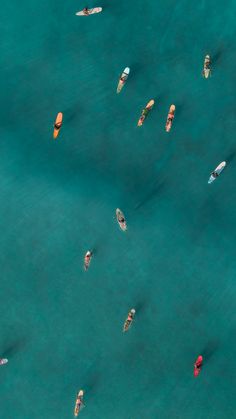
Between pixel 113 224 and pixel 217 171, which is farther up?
pixel 113 224

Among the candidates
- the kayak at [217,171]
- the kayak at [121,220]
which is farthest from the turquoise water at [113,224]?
the kayak at [217,171]

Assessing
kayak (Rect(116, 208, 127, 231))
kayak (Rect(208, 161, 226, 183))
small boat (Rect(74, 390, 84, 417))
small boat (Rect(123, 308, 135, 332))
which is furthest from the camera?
kayak (Rect(208, 161, 226, 183))

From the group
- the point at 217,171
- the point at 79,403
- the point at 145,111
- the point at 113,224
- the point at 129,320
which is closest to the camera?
the point at 79,403

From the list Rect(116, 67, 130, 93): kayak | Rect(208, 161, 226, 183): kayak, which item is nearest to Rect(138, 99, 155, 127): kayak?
Rect(116, 67, 130, 93): kayak

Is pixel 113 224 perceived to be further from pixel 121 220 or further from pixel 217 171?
pixel 217 171

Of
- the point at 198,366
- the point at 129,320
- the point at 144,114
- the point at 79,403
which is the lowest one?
the point at 198,366

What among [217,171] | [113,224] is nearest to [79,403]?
[113,224]

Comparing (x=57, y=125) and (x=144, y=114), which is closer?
(x=57, y=125)

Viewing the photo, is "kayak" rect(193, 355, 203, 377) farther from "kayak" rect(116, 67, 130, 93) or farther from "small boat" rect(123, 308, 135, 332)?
"kayak" rect(116, 67, 130, 93)

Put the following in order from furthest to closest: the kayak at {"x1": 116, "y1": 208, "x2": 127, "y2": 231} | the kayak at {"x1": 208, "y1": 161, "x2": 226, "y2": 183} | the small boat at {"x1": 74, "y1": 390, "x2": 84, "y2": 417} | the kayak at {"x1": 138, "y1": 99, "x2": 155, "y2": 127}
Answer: the kayak at {"x1": 138, "y1": 99, "x2": 155, "y2": 127} → the kayak at {"x1": 208, "y1": 161, "x2": 226, "y2": 183} → the kayak at {"x1": 116, "y1": 208, "x2": 127, "y2": 231} → the small boat at {"x1": 74, "y1": 390, "x2": 84, "y2": 417}
